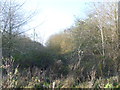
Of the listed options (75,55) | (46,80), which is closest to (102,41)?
(75,55)

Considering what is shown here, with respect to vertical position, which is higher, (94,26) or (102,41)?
(94,26)

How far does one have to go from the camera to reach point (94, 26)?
11062 millimetres

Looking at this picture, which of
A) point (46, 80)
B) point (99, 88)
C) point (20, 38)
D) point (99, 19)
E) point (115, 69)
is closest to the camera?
point (99, 88)

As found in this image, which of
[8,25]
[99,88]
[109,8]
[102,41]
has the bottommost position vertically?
[99,88]

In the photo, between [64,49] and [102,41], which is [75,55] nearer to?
[64,49]

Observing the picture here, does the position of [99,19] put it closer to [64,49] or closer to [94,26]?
[94,26]

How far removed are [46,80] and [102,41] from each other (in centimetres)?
505

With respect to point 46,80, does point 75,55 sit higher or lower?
higher

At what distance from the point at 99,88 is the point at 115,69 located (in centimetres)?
373

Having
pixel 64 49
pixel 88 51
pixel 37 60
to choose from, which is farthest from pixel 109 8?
pixel 37 60

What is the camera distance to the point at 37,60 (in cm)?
1009

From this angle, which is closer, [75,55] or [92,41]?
[75,55]

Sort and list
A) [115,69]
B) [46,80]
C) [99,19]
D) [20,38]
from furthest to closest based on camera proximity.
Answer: [99,19], [20,38], [115,69], [46,80]

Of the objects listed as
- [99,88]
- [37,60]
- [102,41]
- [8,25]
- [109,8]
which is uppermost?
[109,8]
